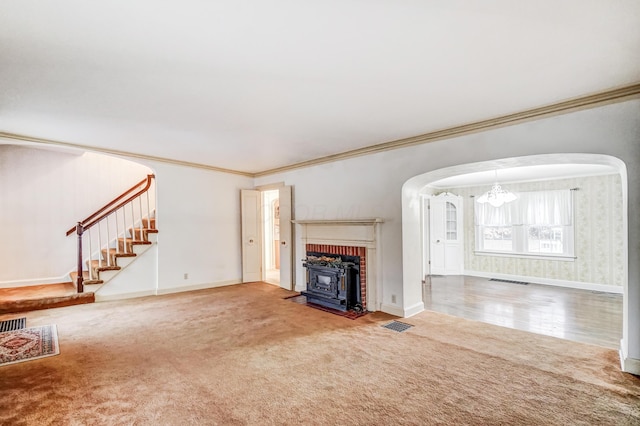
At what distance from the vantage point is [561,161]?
3385 millimetres

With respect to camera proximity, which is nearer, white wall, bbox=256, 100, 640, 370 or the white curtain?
white wall, bbox=256, 100, 640, 370

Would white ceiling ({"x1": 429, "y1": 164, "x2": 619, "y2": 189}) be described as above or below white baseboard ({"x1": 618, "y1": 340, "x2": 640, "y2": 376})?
above

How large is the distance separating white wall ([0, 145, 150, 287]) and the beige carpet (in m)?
2.16

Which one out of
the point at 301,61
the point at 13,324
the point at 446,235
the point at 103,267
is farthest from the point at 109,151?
the point at 446,235

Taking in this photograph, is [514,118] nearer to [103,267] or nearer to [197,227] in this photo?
[197,227]

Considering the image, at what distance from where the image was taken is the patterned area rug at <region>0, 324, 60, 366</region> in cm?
301

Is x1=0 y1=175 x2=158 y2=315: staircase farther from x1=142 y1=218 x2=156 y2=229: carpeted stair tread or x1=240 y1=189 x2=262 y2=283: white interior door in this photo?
x1=240 y1=189 x2=262 y2=283: white interior door

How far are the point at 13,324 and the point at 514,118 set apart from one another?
6736 mm

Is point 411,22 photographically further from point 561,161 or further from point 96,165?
point 96,165

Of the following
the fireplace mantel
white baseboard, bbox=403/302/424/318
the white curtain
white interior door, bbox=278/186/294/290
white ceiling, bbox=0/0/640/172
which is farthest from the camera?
the white curtain

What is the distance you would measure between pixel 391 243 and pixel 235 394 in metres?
2.92

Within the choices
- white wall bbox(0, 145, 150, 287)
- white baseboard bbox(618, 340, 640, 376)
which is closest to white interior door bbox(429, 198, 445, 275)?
white baseboard bbox(618, 340, 640, 376)

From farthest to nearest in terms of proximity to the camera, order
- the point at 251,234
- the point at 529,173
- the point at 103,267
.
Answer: the point at 251,234 < the point at 529,173 < the point at 103,267

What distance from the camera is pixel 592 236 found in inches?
246
